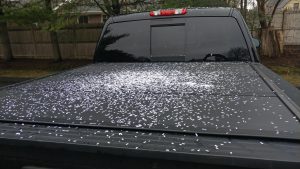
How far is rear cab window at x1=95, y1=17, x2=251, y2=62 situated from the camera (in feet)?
12.9

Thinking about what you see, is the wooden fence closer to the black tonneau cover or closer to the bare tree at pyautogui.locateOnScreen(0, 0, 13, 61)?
the bare tree at pyautogui.locateOnScreen(0, 0, 13, 61)

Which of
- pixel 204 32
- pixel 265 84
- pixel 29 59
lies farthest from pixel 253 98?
pixel 29 59

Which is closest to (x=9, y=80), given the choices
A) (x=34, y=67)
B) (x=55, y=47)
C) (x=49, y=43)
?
(x=34, y=67)

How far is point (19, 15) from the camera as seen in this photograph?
43.5ft

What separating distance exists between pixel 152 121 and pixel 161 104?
1.16 ft

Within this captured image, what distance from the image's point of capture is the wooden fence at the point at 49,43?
1786cm

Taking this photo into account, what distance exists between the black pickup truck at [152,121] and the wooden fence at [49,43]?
1488 cm

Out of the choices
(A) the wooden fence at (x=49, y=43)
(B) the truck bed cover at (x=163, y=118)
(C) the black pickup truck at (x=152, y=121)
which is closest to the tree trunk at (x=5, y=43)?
(A) the wooden fence at (x=49, y=43)

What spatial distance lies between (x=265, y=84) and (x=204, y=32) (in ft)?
5.37

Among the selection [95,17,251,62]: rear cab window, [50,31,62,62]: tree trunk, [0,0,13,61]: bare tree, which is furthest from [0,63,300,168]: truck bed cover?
[0,0,13,61]: bare tree

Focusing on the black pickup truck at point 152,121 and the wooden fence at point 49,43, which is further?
the wooden fence at point 49,43

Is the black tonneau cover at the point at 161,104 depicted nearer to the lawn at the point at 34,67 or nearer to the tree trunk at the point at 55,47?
the lawn at the point at 34,67

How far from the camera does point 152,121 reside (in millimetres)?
1645

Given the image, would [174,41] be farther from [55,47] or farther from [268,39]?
[55,47]
